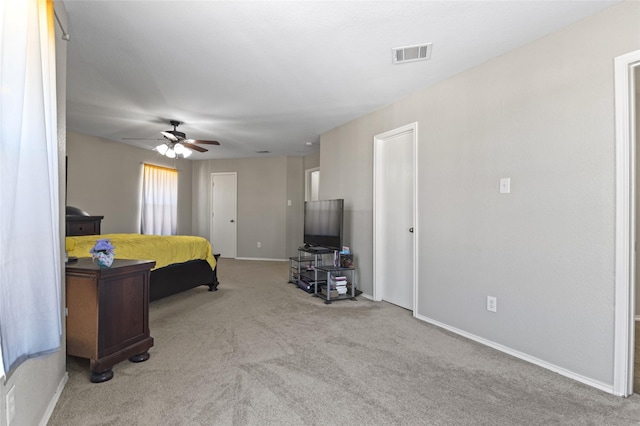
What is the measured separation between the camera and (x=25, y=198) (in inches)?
45.5

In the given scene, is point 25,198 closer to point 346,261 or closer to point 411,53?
point 411,53

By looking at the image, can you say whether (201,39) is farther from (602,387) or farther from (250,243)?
(250,243)

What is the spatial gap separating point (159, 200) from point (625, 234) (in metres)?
7.17

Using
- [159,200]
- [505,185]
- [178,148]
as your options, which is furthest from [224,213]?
[505,185]

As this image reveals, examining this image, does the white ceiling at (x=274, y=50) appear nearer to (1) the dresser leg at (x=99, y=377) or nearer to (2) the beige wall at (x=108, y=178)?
(2) the beige wall at (x=108, y=178)

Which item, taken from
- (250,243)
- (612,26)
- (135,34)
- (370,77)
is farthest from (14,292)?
(250,243)

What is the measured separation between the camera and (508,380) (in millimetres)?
2102

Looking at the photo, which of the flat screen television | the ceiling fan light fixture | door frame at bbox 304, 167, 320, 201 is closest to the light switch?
the flat screen television

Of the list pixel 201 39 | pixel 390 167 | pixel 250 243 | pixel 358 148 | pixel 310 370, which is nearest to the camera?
pixel 310 370

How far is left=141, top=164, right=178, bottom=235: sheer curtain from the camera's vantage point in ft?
21.5

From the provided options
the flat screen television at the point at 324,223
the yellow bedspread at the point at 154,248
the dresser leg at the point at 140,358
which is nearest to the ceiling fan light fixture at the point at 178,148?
the yellow bedspread at the point at 154,248

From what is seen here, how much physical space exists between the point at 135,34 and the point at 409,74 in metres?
2.25

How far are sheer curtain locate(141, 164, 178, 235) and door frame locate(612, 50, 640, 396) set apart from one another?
6919mm

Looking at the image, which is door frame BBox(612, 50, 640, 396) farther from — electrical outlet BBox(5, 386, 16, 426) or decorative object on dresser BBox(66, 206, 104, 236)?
decorative object on dresser BBox(66, 206, 104, 236)
